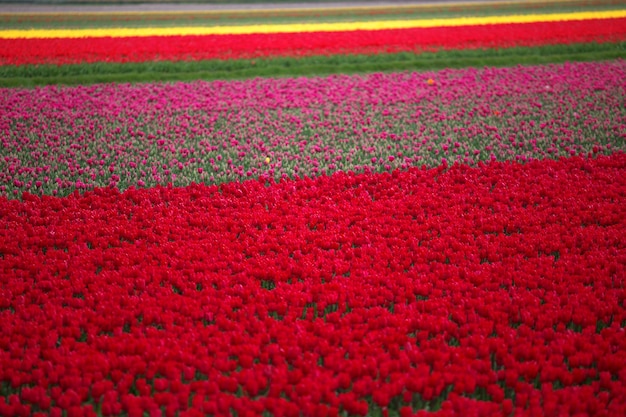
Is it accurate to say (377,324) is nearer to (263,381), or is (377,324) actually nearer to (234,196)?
(263,381)

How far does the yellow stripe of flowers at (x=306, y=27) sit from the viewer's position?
1413 centimetres

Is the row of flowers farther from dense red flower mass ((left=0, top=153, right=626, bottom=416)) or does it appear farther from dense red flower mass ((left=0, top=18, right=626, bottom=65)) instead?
dense red flower mass ((left=0, top=18, right=626, bottom=65))

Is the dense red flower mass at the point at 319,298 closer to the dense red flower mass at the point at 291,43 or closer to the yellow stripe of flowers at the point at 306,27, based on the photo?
the dense red flower mass at the point at 291,43

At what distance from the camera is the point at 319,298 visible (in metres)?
4.02

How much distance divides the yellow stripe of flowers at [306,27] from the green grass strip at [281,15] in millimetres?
661

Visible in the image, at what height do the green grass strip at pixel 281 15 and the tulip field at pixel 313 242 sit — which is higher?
the green grass strip at pixel 281 15

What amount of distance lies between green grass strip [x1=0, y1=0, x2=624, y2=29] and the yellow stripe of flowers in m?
0.66

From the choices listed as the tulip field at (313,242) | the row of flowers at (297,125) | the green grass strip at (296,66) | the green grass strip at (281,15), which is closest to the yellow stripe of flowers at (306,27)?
the green grass strip at (281,15)

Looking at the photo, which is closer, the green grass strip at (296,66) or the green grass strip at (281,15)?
the green grass strip at (296,66)

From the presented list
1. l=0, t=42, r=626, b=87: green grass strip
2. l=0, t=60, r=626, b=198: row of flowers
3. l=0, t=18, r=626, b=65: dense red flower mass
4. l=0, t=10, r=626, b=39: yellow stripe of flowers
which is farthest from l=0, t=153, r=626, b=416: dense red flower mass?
l=0, t=10, r=626, b=39: yellow stripe of flowers

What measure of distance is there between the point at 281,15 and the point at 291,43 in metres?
4.87

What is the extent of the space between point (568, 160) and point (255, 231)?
4050 mm

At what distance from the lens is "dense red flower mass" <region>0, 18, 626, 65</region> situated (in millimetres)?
11953

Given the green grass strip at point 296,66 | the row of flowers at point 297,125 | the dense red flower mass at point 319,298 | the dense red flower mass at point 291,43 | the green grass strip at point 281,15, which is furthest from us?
the green grass strip at point 281,15
